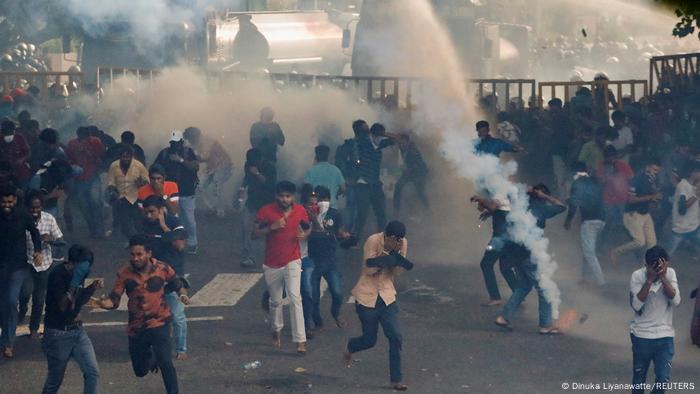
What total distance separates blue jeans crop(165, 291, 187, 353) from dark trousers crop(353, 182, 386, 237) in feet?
20.9

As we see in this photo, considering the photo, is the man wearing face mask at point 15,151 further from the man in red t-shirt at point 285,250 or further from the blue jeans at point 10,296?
the man in red t-shirt at point 285,250

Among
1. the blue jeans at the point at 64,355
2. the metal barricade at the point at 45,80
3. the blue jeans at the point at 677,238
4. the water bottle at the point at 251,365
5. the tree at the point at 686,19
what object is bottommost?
the water bottle at the point at 251,365

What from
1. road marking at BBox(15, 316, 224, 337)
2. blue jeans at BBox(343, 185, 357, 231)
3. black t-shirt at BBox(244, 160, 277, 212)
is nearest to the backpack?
blue jeans at BBox(343, 185, 357, 231)

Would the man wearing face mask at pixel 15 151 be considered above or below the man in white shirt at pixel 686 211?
above

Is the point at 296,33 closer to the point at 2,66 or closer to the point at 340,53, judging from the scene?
the point at 340,53

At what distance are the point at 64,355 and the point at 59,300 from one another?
0.44 metres

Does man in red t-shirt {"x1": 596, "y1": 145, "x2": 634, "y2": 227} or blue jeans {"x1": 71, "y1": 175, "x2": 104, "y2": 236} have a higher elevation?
man in red t-shirt {"x1": 596, "y1": 145, "x2": 634, "y2": 227}

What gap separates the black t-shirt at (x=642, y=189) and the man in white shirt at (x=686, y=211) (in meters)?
0.60

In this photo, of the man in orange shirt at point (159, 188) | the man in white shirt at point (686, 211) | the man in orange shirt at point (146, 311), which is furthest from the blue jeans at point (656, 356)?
the man in white shirt at point (686, 211)

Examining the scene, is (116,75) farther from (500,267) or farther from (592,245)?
(500,267)

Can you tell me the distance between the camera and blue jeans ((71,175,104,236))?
18.2m

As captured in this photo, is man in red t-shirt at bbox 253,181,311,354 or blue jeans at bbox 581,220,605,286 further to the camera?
blue jeans at bbox 581,220,605,286

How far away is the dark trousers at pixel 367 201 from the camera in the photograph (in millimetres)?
17953

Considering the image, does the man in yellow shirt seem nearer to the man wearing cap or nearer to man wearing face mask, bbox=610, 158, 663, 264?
the man wearing cap
